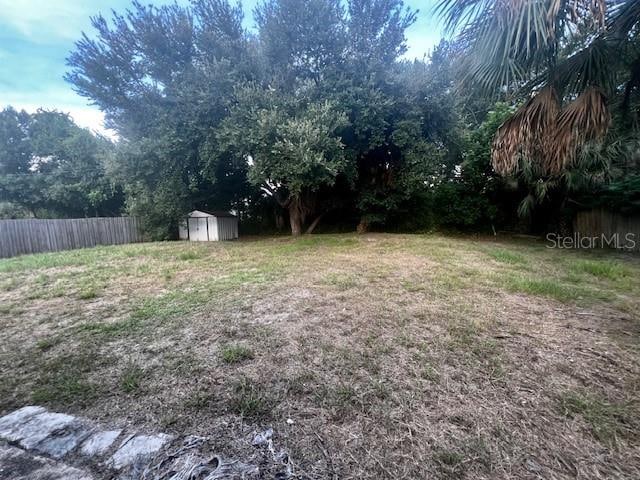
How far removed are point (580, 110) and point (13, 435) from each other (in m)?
4.67

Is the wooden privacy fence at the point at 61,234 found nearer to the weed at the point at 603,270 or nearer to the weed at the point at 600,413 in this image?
the weed at the point at 600,413

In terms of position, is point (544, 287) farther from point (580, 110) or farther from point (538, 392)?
point (538, 392)

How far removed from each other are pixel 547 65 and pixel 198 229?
10.5m

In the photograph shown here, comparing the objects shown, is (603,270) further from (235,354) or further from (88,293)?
(88,293)

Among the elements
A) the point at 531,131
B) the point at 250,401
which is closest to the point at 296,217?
the point at 531,131

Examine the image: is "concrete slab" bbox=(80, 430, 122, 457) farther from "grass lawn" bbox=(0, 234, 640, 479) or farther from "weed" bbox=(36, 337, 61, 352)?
"weed" bbox=(36, 337, 61, 352)

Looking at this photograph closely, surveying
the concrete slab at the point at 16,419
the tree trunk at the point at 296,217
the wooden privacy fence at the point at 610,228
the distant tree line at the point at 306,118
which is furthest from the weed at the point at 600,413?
the tree trunk at the point at 296,217

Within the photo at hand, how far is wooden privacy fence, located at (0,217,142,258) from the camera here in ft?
25.7

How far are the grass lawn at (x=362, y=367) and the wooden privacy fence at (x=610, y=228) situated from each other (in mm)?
4428

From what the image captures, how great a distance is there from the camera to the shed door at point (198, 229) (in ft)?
34.2

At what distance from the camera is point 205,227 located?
10.4m

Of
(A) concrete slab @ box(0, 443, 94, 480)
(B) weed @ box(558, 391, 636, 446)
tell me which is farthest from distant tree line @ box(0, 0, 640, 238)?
(A) concrete slab @ box(0, 443, 94, 480)

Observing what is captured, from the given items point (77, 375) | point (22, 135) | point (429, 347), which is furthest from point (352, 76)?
point (22, 135)

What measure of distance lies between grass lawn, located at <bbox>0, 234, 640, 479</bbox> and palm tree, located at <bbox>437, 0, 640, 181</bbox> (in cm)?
167
